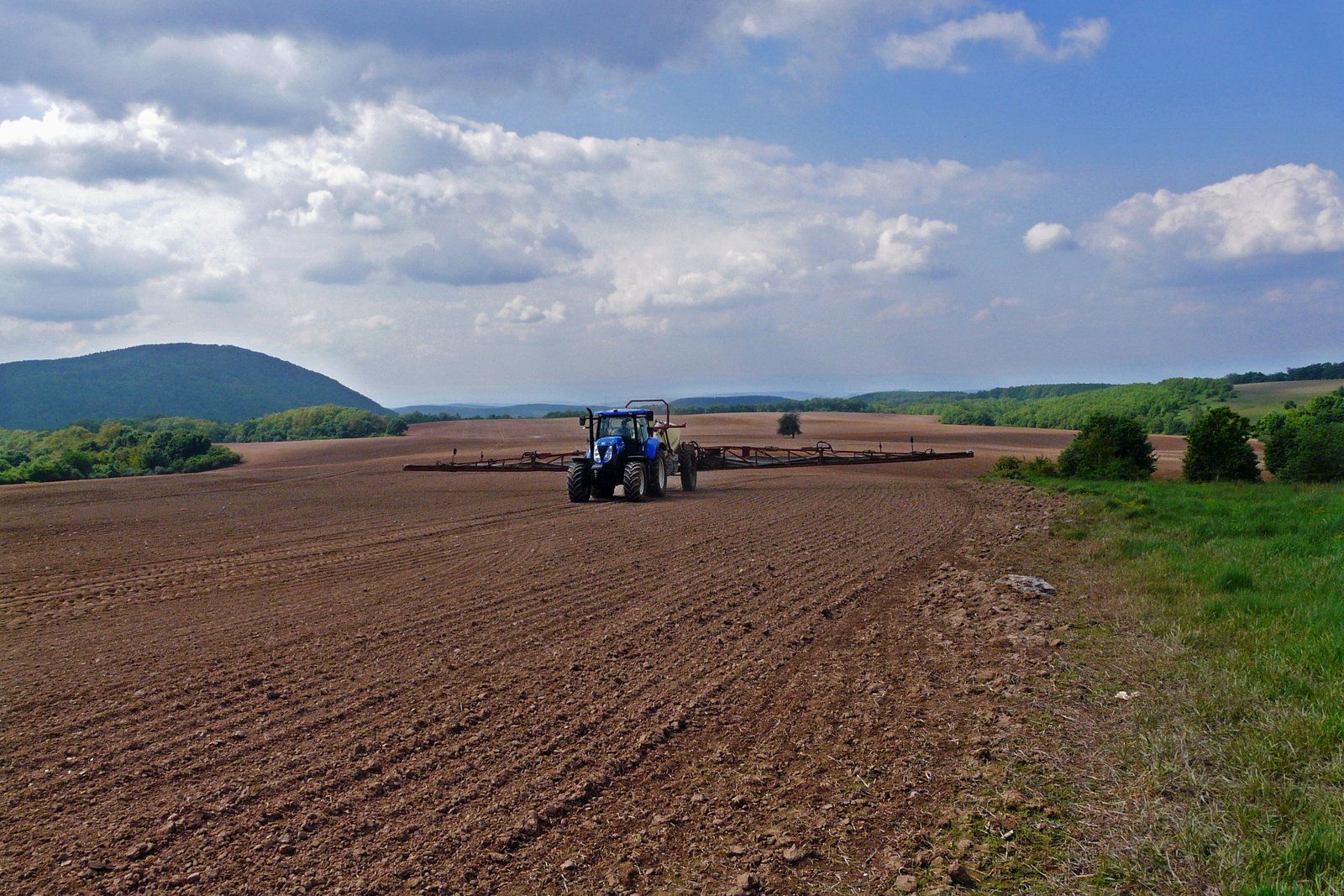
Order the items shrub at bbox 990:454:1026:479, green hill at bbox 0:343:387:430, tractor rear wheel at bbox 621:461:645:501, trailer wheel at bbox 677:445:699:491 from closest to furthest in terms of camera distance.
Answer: tractor rear wheel at bbox 621:461:645:501
trailer wheel at bbox 677:445:699:491
shrub at bbox 990:454:1026:479
green hill at bbox 0:343:387:430

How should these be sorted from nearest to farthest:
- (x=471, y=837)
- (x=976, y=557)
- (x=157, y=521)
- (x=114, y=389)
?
(x=471, y=837), (x=976, y=557), (x=157, y=521), (x=114, y=389)

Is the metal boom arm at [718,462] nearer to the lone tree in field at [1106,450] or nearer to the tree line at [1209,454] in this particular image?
the tree line at [1209,454]

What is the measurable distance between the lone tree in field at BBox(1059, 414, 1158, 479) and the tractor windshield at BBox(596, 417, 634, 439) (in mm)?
18148

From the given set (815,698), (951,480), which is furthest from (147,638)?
(951,480)

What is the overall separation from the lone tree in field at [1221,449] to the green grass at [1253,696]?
54.9ft

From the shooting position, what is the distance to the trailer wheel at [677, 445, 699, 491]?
2411 centimetres

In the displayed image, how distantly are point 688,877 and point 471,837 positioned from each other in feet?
4.05

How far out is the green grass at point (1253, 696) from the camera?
11.7ft

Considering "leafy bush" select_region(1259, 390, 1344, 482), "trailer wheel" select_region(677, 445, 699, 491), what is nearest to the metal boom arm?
"trailer wheel" select_region(677, 445, 699, 491)

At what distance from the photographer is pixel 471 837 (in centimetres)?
409

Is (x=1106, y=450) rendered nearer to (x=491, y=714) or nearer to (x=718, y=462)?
(x=718, y=462)

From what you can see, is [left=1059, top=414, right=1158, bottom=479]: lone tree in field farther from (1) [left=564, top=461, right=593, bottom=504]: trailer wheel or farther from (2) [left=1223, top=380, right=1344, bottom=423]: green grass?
(2) [left=1223, top=380, right=1344, bottom=423]: green grass

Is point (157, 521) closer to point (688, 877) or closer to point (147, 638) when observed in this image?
point (147, 638)

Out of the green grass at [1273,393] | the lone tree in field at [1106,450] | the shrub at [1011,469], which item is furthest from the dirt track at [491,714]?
Result: the green grass at [1273,393]
